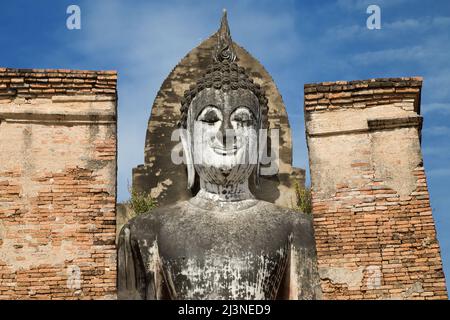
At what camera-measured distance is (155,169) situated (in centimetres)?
1236

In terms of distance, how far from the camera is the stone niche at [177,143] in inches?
484

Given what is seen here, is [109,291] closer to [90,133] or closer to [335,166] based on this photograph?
[90,133]

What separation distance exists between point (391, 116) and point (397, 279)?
64.4 inches

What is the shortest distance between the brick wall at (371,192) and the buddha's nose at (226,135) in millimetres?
990

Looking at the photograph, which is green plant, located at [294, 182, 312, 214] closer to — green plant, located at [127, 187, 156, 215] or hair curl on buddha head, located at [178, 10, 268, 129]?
hair curl on buddha head, located at [178, 10, 268, 129]

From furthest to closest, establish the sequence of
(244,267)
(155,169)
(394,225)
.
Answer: (155,169) < (394,225) < (244,267)

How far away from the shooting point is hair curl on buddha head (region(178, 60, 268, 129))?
11.4 metres

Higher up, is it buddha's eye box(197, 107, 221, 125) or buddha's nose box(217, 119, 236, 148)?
buddha's eye box(197, 107, 221, 125)

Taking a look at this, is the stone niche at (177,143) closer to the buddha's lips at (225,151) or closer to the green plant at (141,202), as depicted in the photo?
the green plant at (141,202)

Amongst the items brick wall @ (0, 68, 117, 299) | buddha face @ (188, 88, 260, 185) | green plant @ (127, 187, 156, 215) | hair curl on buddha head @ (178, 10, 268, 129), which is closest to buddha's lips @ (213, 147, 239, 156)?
buddha face @ (188, 88, 260, 185)

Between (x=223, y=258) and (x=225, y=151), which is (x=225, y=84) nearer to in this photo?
(x=225, y=151)

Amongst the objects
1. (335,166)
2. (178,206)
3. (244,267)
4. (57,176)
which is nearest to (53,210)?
(57,176)

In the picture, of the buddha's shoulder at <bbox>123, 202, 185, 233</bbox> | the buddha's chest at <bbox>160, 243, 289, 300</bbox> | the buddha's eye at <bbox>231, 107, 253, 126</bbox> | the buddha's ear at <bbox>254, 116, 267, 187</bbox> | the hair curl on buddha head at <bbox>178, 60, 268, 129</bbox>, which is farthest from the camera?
the buddha's ear at <bbox>254, 116, 267, 187</bbox>

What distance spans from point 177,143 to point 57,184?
149 cm
